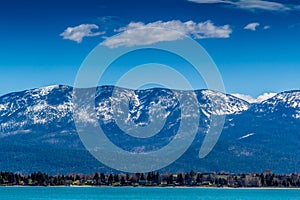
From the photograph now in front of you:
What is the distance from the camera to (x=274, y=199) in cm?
18312

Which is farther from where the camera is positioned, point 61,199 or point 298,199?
point 298,199

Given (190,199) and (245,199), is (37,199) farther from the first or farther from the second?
(245,199)

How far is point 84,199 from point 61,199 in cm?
969

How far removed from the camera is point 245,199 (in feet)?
595

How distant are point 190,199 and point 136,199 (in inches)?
494

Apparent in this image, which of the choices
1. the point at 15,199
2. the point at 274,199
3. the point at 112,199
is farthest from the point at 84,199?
the point at 274,199

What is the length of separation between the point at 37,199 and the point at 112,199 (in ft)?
65.9

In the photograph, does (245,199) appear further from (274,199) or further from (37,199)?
(37,199)

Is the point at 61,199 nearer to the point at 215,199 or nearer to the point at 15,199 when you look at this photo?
the point at 15,199

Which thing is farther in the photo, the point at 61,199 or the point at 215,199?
the point at 215,199

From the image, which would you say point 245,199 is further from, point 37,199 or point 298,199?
point 37,199

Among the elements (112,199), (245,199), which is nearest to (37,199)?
(112,199)

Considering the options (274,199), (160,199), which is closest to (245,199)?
(274,199)

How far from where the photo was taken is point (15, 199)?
A: 161000 mm
